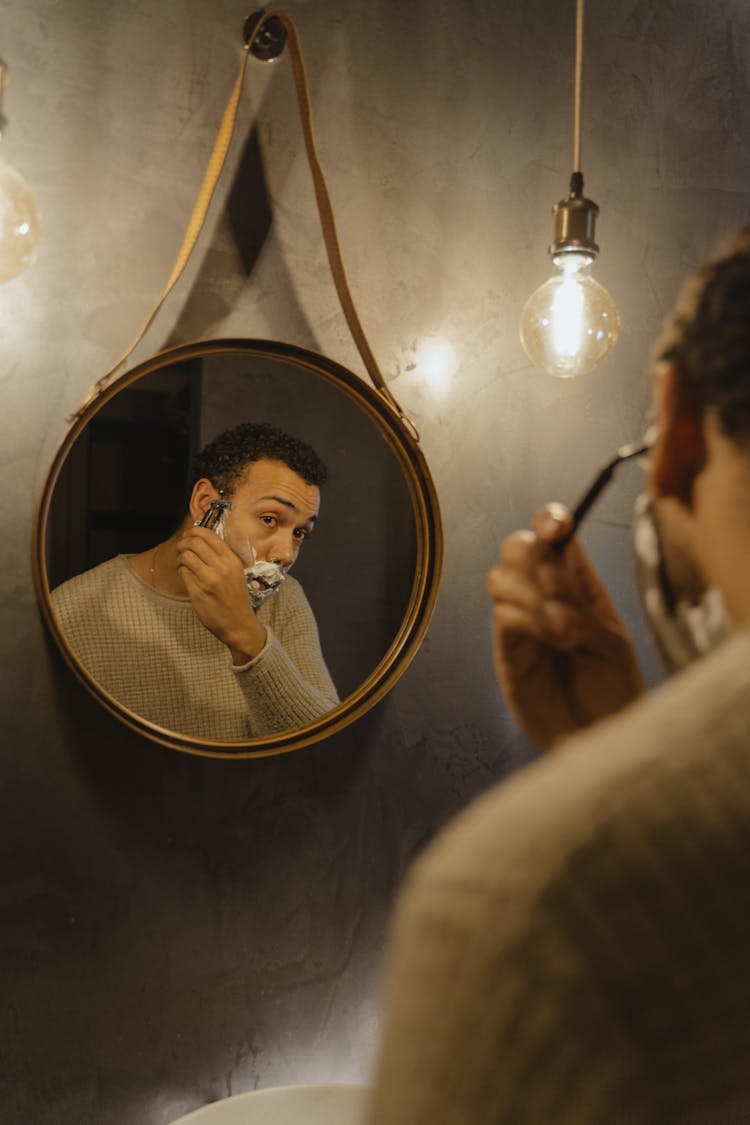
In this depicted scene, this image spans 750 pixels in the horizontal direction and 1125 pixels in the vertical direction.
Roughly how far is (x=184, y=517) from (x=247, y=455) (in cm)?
12

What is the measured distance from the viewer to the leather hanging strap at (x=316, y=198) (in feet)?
4.42

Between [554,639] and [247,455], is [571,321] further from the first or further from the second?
[554,639]

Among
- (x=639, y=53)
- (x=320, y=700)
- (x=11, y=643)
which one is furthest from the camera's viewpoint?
(x=639, y=53)

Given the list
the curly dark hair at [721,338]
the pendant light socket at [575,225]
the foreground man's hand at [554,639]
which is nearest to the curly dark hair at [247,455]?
the pendant light socket at [575,225]

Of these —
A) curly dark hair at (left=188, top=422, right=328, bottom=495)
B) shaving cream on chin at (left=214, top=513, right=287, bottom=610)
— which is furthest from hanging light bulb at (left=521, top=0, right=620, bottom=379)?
shaving cream on chin at (left=214, top=513, right=287, bottom=610)

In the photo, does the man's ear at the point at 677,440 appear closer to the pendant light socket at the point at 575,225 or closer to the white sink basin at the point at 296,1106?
the pendant light socket at the point at 575,225

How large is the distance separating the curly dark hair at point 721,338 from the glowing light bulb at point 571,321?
33.2 inches

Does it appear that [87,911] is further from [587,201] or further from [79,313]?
[587,201]

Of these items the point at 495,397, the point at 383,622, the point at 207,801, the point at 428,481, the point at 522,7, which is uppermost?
the point at 522,7

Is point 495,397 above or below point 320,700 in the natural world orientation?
above

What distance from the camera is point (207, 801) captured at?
140 cm

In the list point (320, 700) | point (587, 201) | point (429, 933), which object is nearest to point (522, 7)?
point (587, 201)

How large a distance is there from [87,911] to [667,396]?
3.58 feet

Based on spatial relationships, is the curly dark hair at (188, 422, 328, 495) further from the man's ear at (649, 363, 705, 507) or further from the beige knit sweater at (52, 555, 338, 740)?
the man's ear at (649, 363, 705, 507)
